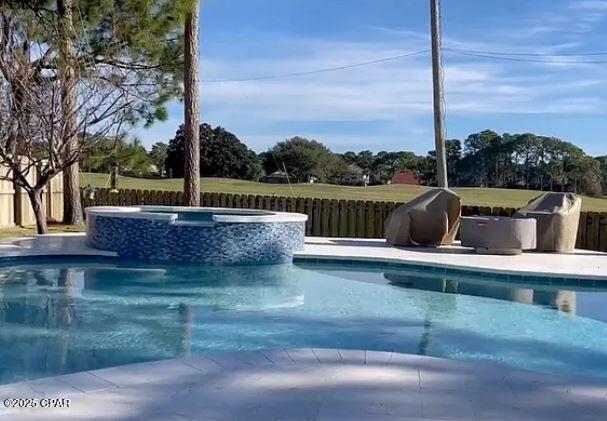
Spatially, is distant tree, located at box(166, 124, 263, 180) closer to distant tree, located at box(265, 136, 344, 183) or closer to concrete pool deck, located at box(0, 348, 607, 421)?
distant tree, located at box(265, 136, 344, 183)

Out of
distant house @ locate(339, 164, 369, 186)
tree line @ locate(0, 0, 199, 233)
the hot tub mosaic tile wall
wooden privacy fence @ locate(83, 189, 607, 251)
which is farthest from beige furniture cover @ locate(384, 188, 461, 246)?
distant house @ locate(339, 164, 369, 186)

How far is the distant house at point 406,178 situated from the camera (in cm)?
3756

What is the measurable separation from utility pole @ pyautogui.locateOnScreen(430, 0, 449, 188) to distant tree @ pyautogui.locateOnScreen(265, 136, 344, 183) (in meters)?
26.8

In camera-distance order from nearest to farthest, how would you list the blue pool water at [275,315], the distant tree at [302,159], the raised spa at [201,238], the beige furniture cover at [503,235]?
the blue pool water at [275,315]
the raised spa at [201,238]
the beige furniture cover at [503,235]
the distant tree at [302,159]

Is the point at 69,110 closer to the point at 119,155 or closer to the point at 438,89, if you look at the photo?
the point at 119,155

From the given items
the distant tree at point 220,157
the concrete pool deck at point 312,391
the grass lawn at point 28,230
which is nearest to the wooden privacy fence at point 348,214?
the grass lawn at point 28,230

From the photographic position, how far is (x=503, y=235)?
1137 centimetres

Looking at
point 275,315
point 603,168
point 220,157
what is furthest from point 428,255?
point 220,157

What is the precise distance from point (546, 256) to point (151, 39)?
938cm

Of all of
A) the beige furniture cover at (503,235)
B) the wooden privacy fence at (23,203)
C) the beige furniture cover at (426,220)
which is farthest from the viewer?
the wooden privacy fence at (23,203)

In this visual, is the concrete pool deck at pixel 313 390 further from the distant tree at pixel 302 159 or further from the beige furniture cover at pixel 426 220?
the distant tree at pixel 302 159

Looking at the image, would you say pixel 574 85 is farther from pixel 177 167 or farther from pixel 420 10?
pixel 177 167

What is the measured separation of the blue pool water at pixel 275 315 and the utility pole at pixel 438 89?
419cm

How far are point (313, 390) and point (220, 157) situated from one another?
116 ft
